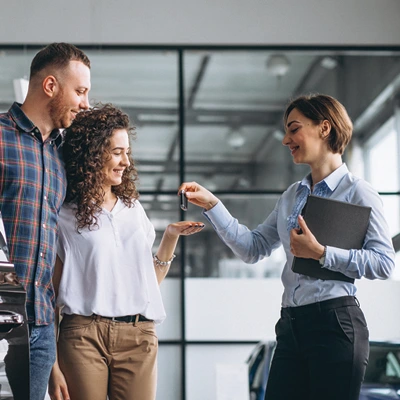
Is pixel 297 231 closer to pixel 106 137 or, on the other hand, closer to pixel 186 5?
pixel 106 137

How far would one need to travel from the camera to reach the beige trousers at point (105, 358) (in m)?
2.45

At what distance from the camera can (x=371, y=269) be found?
7.97 feet

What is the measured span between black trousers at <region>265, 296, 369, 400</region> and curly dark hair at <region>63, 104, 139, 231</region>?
2.25 ft

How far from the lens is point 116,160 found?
2.62m

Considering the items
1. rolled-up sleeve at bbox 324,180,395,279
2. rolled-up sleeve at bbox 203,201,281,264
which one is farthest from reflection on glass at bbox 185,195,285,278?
rolled-up sleeve at bbox 324,180,395,279

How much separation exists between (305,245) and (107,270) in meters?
0.61

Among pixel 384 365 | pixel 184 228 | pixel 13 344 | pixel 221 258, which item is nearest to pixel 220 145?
pixel 221 258

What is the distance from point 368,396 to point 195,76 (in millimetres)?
2980

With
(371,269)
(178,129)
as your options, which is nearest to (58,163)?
(371,269)

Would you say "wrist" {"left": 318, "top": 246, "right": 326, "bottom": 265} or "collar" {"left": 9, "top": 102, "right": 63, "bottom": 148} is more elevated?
"collar" {"left": 9, "top": 102, "right": 63, "bottom": 148}

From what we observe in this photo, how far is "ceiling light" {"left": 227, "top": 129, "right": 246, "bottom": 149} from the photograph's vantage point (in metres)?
6.09

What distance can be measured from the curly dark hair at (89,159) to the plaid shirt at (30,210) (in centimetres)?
13

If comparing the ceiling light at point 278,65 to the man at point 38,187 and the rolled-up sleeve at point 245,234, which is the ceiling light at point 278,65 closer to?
Result: the rolled-up sleeve at point 245,234

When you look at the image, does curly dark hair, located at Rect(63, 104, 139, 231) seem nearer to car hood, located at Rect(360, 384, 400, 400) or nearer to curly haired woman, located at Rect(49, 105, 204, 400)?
curly haired woman, located at Rect(49, 105, 204, 400)
